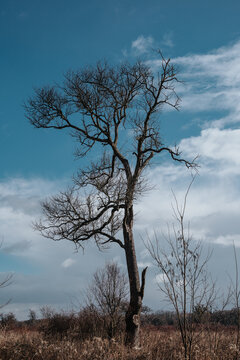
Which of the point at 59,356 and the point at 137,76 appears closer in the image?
the point at 59,356

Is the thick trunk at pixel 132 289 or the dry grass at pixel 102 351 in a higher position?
the thick trunk at pixel 132 289

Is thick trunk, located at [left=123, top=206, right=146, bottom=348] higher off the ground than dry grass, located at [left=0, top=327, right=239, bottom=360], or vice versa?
thick trunk, located at [left=123, top=206, right=146, bottom=348]

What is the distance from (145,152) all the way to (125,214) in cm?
252

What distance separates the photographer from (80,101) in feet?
40.3

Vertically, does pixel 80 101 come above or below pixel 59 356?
above

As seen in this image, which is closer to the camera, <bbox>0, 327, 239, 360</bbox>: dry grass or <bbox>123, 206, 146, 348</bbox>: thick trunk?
<bbox>0, 327, 239, 360</bbox>: dry grass

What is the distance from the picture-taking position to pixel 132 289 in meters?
10.5

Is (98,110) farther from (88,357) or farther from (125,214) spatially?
(88,357)

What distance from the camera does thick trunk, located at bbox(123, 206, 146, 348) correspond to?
33.0 feet

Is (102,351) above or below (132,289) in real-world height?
below

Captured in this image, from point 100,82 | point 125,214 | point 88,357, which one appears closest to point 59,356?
point 88,357

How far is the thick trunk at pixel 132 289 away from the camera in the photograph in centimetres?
1005

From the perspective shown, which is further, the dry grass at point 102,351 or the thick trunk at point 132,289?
the thick trunk at point 132,289

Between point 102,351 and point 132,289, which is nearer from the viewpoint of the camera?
point 102,351
